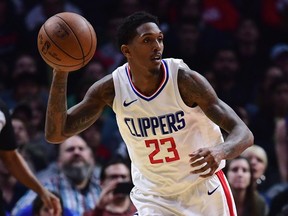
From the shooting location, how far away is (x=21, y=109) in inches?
367

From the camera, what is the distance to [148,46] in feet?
17.7

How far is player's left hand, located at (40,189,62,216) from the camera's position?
646 cm

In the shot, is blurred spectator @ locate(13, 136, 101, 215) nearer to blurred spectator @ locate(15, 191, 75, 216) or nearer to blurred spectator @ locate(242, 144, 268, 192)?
blurred spectator @ locate(15, 191, 75, 216)

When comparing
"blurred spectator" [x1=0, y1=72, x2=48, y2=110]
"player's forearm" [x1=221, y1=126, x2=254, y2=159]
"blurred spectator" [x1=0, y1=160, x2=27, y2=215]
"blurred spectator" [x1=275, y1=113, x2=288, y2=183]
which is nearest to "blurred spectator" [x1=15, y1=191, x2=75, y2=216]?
"blurred spectator" [x1=0, y1=160, x2=27, y2=215]

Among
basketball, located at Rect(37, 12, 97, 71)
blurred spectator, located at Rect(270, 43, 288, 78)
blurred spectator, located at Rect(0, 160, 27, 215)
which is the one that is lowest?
blurred spectator, located at Rect(0, 160, 27, 215)

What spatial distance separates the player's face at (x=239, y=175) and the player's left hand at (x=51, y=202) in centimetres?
198

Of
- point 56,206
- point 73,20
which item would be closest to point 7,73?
point 56,206

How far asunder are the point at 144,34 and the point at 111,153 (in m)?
4.34

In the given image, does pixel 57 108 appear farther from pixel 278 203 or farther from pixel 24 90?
pixel 24 90

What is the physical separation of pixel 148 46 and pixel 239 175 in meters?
2.72

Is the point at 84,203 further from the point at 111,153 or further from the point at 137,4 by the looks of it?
the point at 137,4

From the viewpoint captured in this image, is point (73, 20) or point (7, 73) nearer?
point (73, 20)

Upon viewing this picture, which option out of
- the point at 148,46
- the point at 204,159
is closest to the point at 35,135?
the point at 148,46

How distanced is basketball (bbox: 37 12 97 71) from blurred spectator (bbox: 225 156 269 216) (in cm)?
274
